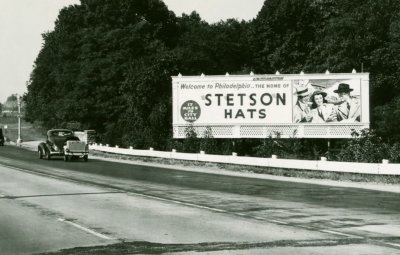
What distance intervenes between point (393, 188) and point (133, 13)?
61321mm

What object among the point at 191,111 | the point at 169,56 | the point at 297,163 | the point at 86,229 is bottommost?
the point at 86,229

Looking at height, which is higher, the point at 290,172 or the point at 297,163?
the point at 297,163

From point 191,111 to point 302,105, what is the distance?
7266 millimetres

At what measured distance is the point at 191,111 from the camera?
42.5m

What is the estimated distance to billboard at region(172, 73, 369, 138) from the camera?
41156 mm

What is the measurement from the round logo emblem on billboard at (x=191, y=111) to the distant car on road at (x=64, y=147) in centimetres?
678

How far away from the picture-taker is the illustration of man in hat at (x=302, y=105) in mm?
41344

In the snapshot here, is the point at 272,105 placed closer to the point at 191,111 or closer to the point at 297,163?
the point at 191,111

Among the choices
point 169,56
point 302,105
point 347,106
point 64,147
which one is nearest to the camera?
point 64,147

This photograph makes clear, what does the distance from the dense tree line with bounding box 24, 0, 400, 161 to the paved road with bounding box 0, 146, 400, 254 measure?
59.6 ft

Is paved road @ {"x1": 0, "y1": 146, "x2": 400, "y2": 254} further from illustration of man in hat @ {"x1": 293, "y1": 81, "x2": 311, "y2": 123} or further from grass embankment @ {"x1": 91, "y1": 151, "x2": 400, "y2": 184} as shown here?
illustration of man in hat @ {"x1": 293, "y1": 81, "x2": 311, "y2": 123}

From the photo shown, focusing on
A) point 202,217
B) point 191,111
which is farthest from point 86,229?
point 191,111

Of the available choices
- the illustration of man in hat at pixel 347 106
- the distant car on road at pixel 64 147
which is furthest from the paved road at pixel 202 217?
the illustration of man in hat at pixel 347 106

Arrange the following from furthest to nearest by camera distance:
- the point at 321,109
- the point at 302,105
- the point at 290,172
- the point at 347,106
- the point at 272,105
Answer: the point at 272,105, the point at 302,105, the point at 321,109, the point at 347,106, the point at 290,172
